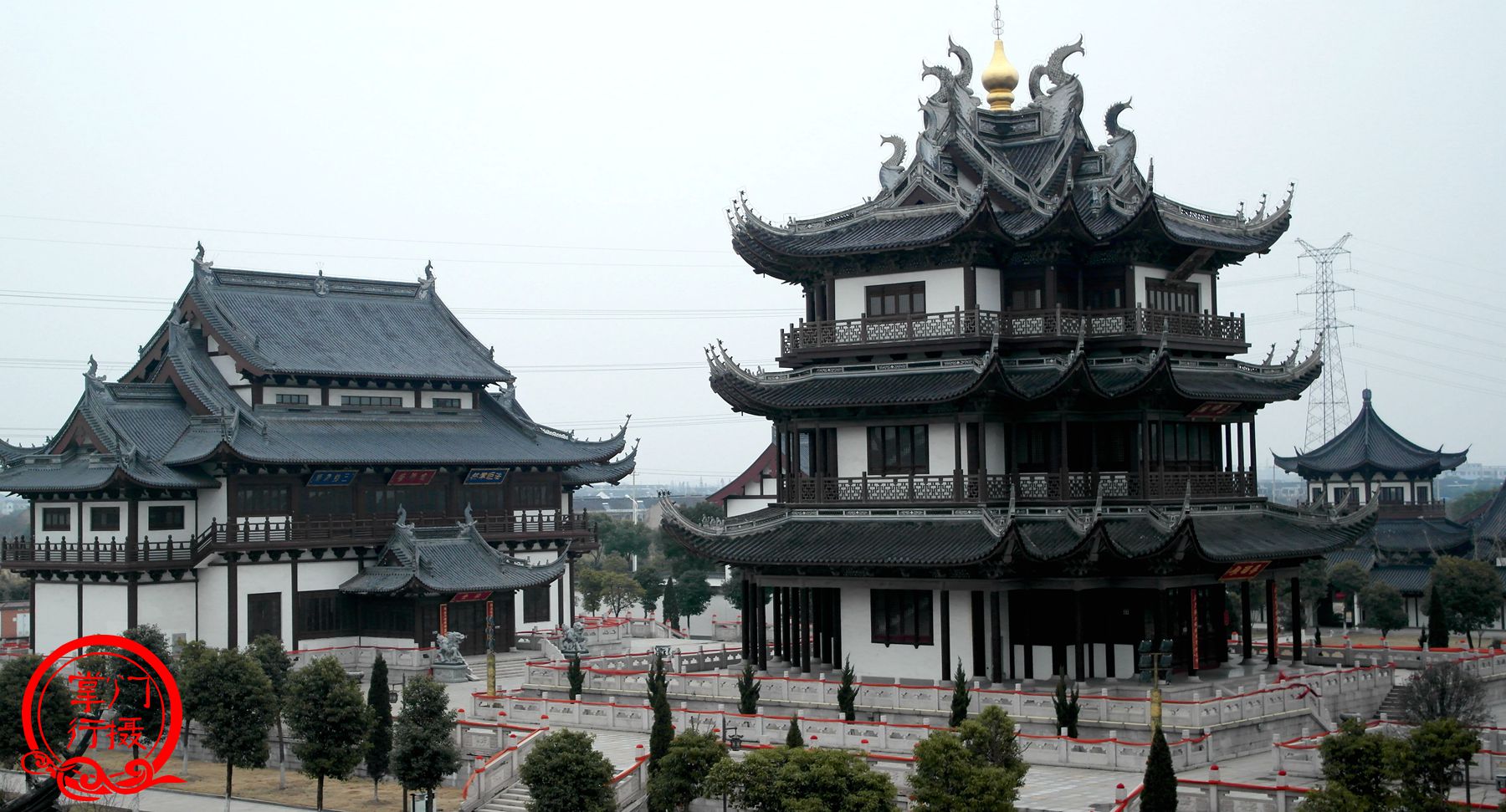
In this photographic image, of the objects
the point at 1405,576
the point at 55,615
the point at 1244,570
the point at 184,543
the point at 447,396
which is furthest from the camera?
the point at 1405,576

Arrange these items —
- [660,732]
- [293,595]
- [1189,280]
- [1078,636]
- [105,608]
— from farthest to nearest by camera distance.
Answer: [293,595], [105,608], [1189,280], [1078,636], [660,732]

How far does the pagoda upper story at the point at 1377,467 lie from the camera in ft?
320

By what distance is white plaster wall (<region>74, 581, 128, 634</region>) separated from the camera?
218 feet

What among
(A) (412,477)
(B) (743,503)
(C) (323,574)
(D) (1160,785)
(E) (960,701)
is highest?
(A) (412,477)

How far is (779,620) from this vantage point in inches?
2137

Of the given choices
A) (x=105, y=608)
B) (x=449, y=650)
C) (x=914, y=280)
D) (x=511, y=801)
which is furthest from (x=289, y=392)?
(x=511, y=801)

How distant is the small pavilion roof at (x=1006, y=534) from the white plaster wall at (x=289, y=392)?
80.1ft

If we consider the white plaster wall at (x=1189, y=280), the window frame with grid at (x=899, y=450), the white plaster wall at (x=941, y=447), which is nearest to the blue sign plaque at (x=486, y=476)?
the window frame with grid at (x=899, y=450)

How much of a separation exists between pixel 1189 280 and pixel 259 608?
36.1 metres

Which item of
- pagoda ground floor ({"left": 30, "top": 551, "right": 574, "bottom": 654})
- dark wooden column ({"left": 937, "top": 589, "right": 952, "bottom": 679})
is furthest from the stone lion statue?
dark wooden column ({"left": 937, "top": 589, "right": 952, "bottom": 679})

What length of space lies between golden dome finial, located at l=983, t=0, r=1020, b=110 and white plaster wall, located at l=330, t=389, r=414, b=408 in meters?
29.9

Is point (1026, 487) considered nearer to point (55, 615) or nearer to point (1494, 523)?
point (55, 615)

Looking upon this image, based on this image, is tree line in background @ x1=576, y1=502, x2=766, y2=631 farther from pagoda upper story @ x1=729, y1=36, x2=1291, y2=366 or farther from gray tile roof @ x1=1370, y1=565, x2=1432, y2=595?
pagoda upper story @ x1=729, y1=36, x2=1291, y2=366

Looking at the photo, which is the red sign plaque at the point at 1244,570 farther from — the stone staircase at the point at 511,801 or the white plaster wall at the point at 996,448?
the stone staircase at the point at 511,801
